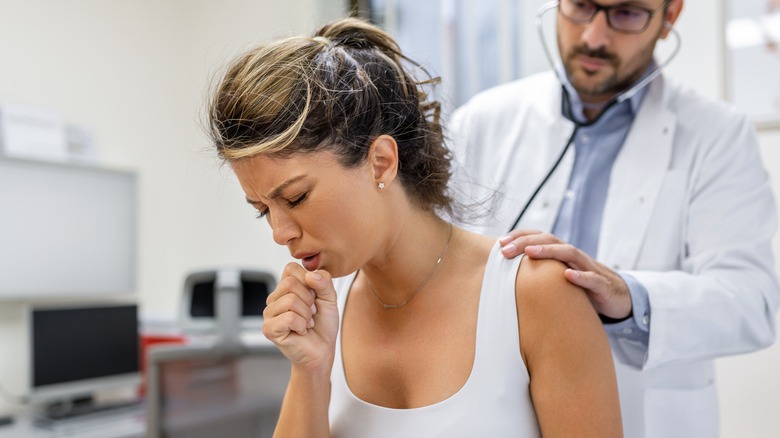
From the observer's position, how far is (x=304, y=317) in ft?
3.13

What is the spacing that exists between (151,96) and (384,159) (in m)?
2.97

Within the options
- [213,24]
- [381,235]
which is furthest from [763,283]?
[213,24]

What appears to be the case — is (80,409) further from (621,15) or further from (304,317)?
(621,15)

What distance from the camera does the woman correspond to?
87 cm

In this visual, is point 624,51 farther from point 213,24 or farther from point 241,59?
point 213,24

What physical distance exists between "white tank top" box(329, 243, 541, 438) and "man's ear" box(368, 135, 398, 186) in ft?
0.64

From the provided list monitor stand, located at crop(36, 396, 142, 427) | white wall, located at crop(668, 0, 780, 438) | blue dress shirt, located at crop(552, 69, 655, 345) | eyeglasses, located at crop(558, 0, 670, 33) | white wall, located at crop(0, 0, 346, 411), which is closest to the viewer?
eyeglasses, located at crop(558, 0, 670, 33)

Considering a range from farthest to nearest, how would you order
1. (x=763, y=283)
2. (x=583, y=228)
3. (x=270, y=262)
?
(x=270, y=262) → (x=583, y=228) → (x=763, y=283)

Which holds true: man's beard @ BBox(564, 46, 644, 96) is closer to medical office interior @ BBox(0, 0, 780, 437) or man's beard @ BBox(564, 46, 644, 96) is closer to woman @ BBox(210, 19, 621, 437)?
woman @ BBox(210, 19, 621, 437)

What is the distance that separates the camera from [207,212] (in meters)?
3.61

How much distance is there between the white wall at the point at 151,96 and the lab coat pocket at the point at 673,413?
2.18 meters

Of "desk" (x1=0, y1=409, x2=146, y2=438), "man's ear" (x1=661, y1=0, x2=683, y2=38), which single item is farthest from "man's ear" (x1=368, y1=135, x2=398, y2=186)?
"desk" (x1=0, y1=409, x2=146, y2=438)

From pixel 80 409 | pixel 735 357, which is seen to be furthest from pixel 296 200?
pixel 80 409

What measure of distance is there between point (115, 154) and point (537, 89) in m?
2.45
